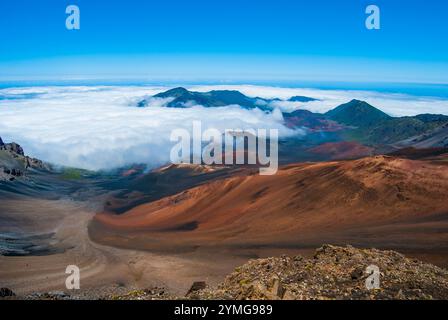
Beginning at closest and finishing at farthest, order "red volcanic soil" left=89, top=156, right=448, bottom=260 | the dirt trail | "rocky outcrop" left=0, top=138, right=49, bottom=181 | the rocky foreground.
→ the rocky foreground, the dirt trail, "red volcanic soil" left=89, top=156, right=448, bottom=260, "rocky outcrop" left=0, top=138, right=49, bottom=181

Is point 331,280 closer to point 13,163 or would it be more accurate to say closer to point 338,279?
point 338,279

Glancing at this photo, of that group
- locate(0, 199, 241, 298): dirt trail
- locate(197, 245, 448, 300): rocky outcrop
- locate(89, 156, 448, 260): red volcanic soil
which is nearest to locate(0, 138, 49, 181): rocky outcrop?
locate(89, 156, 448, 260): red volcanic soil

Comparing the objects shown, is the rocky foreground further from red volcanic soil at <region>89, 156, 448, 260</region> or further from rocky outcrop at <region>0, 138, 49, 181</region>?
rocky outcrop at <region>0, 138, 49, 181</region>

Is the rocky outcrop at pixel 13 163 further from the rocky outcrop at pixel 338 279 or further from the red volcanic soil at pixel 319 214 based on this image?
the rocky outcrop at pixel 338 279

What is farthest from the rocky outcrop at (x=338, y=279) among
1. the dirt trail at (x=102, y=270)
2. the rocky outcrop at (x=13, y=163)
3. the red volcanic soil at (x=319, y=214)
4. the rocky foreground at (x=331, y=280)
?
the rocky outcrop at (x=13, y=163)

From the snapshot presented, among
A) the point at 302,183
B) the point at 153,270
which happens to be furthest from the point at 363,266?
the point at 302,183

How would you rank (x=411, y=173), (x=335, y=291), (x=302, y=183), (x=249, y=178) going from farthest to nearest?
1. (x=249, y=178)
2. (x=302, y=183)
3. (x=411, y=173)
4. (x=335, y=291)
